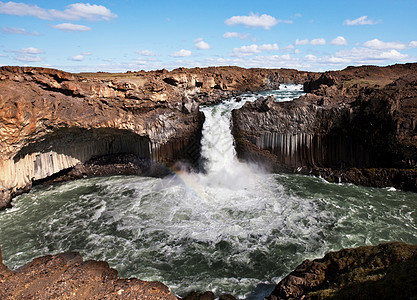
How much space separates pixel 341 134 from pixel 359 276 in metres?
17.5

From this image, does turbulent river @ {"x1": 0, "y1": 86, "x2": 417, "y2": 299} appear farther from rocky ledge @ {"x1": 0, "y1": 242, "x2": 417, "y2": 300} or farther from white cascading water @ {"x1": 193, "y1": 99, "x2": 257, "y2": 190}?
rocky ledge @ {"x1": 0, "y1": 242, "x2": 417, "y2": 300}

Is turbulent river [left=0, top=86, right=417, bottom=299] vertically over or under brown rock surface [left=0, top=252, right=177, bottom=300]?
under

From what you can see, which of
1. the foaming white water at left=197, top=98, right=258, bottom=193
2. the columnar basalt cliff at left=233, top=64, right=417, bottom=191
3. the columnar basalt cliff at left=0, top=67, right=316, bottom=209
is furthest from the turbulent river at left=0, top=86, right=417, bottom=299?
the columnar basalt cliff at left=0, top=67, right=316, bottom=209

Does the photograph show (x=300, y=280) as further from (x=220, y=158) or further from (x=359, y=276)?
(x=220, y=158)

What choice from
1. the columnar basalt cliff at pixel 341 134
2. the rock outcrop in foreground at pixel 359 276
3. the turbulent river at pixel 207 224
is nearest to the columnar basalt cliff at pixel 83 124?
the turbulent river at pixel 207 224

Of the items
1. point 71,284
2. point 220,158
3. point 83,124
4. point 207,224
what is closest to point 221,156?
point 220,158

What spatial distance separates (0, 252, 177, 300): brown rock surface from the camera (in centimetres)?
922

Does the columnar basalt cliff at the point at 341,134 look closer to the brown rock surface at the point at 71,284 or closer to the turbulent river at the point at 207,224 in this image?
the turbulent river at the point at 207,224

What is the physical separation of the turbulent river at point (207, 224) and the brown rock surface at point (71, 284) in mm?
1709

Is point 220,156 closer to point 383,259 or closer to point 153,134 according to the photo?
point 153,134

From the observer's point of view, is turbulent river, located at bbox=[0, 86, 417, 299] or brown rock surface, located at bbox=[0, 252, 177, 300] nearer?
brown rock surface, located at bbox=[0, 252, 177, 300]

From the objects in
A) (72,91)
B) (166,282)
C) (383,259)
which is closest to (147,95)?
(72,91)

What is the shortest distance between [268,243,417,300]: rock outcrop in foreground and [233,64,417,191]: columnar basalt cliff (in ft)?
47.4

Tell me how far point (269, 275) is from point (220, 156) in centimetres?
1332
